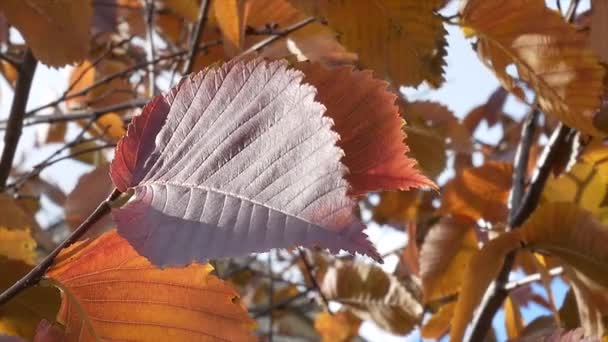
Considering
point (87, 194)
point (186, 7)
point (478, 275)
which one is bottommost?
point (478, 275)

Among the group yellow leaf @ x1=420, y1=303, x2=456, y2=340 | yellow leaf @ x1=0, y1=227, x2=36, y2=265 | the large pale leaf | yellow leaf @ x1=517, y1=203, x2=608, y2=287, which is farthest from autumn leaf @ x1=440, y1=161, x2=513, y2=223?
the large pale leaf

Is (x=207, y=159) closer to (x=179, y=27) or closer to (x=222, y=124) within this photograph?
(x=222, y=124)

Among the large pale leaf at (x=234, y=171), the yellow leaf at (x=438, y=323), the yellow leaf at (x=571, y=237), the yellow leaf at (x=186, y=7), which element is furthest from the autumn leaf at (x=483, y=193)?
the large pale leaf at (x=234, y=171)

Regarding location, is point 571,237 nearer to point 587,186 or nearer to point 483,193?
point 587,186

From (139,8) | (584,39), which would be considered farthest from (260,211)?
(139,8)

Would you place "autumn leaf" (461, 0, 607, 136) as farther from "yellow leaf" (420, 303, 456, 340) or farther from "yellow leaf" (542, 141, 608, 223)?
"yellow leaf" (420, 303, 456, 340)

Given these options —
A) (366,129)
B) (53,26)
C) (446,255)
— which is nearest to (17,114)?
(53,26)
